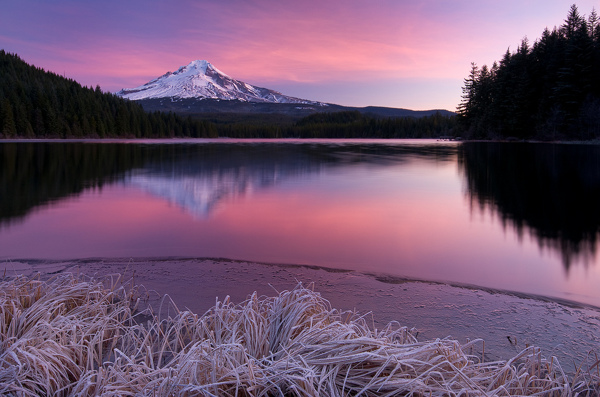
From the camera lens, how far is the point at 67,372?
2.29m

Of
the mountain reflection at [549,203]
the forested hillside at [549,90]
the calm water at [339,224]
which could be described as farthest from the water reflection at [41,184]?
the forested hillside at [549,90]

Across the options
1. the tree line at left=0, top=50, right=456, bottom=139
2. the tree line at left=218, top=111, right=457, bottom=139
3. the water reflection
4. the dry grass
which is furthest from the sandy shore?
the tree line at left=218, top=111, right=457, bottom=139

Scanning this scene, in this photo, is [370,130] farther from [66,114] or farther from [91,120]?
[66,114]

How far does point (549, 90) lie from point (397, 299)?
49.1 meters

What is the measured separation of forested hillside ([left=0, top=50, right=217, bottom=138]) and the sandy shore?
66.1 m

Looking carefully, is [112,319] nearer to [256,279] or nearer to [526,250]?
[256,279]

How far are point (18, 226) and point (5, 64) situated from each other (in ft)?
347

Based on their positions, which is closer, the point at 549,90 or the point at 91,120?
the point at 549,90

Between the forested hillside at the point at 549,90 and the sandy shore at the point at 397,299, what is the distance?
138ft

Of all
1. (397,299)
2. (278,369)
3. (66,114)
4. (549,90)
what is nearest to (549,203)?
(397,299)

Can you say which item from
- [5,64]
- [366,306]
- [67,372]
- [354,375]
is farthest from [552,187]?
[5,64]

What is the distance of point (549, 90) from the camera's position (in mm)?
43594

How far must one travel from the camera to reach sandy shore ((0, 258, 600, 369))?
3037mm

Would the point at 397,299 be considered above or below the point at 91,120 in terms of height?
below
